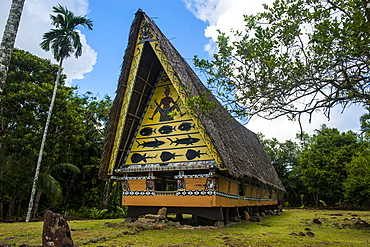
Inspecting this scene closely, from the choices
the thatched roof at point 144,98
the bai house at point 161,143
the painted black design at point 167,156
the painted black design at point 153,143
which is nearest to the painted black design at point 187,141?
the bai house at point 161,143

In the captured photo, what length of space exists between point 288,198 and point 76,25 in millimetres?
25825

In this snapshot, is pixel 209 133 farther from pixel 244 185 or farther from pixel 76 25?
pixel 76 25

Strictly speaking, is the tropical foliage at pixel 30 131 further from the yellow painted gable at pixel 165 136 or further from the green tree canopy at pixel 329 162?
the green tree canopy at pixel 329 162

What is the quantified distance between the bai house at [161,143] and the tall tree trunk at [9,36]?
3.90m

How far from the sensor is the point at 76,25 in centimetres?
1310

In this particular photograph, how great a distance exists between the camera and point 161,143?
8531 millimetres

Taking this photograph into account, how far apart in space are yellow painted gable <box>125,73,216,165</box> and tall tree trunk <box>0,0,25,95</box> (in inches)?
165

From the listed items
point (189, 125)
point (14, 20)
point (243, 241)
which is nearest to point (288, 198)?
point (189, 125)

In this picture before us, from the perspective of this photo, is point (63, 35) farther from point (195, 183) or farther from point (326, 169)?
point (326, 169)

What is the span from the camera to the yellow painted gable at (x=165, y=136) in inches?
315

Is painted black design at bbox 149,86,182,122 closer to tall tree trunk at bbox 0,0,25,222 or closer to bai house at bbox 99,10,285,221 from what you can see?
bai house at bbox 99,10,285,221

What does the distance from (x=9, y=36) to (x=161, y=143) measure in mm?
4948

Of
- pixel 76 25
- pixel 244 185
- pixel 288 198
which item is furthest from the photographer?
pixel 288 198

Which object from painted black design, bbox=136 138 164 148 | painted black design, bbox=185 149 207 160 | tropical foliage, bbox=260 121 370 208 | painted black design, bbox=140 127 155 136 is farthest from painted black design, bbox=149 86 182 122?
tropical foliage, bbox=260 121 370 208
